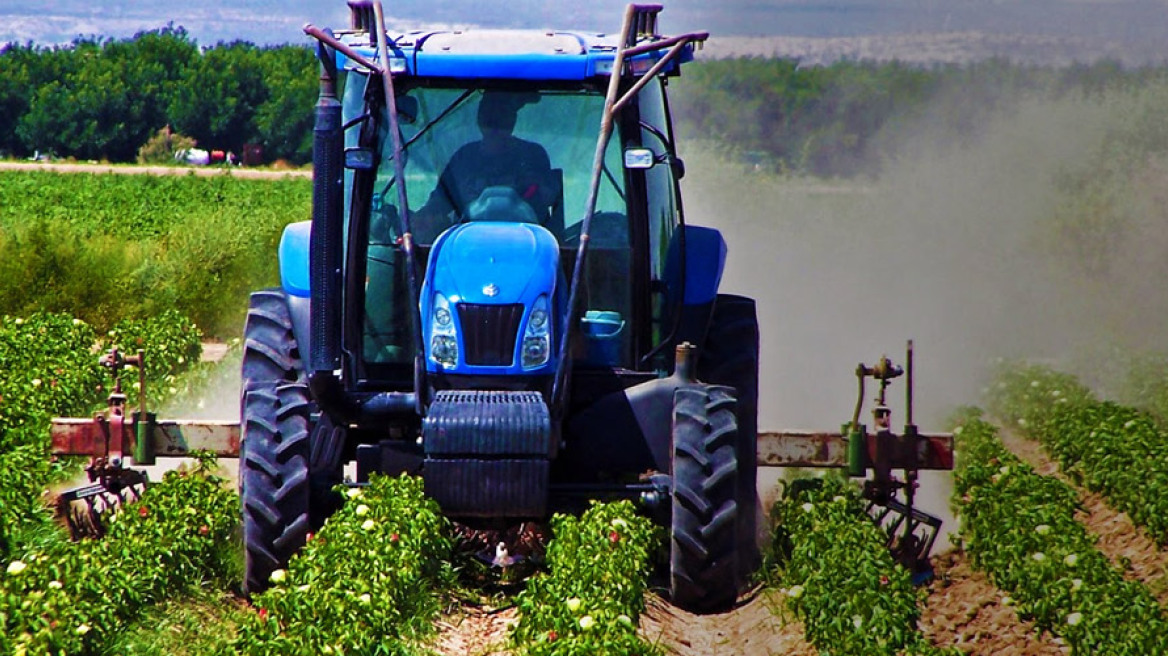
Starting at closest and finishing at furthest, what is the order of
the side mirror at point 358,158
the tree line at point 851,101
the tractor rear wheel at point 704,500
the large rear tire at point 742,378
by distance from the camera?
the tractor rear wheel at point 704,500 < the side mirror at point 358,158 < the large rear tire at point 742,378 < the tree line at point 851,101

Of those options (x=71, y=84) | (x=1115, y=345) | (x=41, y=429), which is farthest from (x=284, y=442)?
(x=71, y=84)

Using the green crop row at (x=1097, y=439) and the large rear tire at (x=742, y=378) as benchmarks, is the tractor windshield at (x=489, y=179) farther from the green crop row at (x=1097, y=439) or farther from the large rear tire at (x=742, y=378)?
the green crop row at (x=1097, y=439)

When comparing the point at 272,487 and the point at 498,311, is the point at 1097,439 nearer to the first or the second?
the point at 498,311

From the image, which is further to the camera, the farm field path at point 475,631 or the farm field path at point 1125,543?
the farm field path at point 1125,543

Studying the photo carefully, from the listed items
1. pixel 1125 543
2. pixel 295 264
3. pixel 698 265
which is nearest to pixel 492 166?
pixel 295 264

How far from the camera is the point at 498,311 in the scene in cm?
658

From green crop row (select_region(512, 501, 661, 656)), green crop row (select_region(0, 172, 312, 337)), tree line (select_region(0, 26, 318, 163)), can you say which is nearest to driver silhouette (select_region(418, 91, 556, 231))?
green crop row (select_region(512, 501, 661, 656))

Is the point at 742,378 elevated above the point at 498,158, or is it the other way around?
the point at 498,158

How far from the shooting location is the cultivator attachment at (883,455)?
754cm

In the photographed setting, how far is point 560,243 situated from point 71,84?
225 feet

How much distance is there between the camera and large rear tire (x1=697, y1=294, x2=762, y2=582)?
7.35 m

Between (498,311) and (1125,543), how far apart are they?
4.12m

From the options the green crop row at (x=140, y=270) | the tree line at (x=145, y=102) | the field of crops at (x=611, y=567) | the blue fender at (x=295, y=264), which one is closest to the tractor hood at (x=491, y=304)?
the field of crops at (x=611, y=567)

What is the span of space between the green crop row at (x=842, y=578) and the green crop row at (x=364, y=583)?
1.53m
